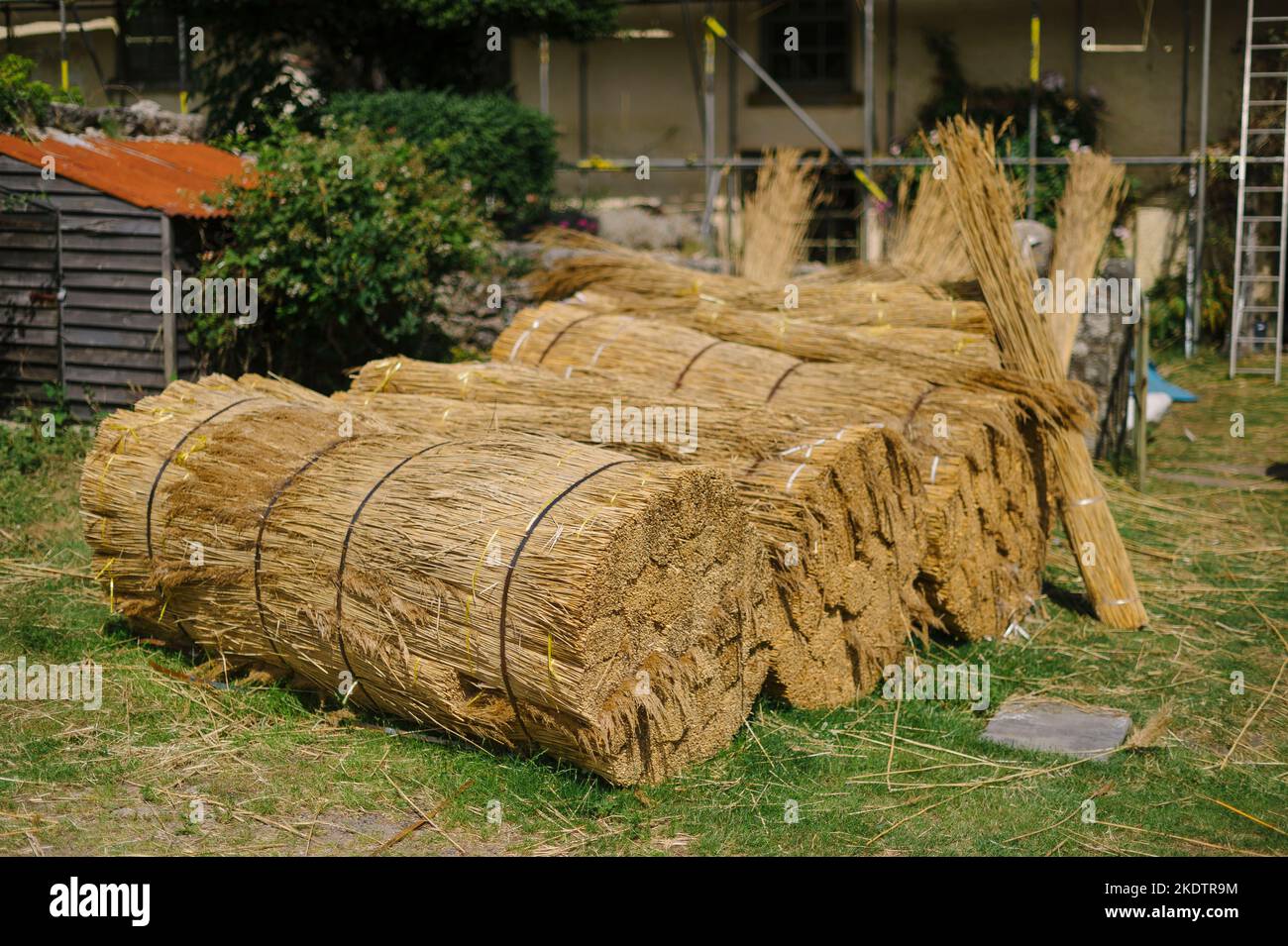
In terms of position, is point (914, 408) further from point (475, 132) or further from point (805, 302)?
point (475, 132)

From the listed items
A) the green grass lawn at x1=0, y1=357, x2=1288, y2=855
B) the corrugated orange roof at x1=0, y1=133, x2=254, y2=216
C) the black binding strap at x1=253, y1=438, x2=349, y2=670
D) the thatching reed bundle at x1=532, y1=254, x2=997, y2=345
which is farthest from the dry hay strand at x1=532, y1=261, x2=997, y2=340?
the black binding strap at x1=253, y1=438, x2=349, y2=670

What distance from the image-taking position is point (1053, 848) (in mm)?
4520

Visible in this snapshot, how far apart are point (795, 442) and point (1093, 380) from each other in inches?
191

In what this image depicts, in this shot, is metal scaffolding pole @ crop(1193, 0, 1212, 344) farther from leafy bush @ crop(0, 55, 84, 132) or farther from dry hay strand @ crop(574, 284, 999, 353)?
leafy bush @ crop(0, 55, 84, 132)

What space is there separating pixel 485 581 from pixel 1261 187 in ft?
38.1

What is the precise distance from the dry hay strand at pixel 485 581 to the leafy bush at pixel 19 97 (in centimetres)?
518

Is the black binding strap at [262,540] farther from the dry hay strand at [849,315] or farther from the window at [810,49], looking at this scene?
the window at [810,49]

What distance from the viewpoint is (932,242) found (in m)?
9.78

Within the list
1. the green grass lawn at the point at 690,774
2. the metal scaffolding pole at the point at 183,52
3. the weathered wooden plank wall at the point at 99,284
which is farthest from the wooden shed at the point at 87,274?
the metal scaffolding pole at the point at 183,52

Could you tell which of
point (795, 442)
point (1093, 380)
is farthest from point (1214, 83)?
point (795, 442)

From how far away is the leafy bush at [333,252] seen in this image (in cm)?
881

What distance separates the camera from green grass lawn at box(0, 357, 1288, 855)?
4.54 metres

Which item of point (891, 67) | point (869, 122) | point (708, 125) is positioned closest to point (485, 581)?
point (708, 125)

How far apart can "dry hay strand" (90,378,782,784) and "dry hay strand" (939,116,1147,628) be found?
2275 millimetres
